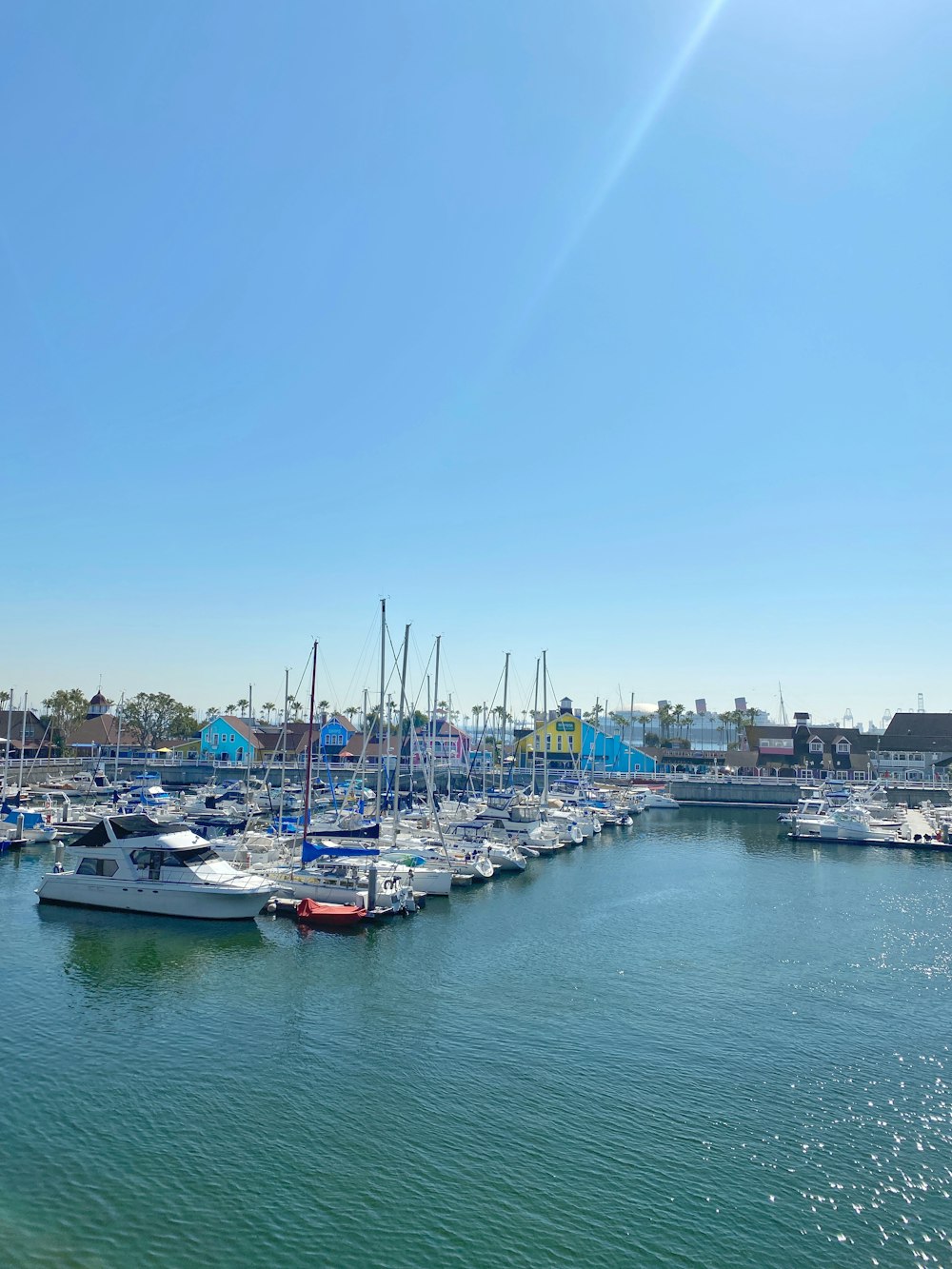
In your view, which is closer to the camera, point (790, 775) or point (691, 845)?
point (691, 845)

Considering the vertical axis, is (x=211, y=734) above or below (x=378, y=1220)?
above

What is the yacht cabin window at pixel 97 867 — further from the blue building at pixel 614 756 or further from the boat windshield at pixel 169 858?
the blue building at pixel 614 756

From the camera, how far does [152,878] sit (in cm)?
4650

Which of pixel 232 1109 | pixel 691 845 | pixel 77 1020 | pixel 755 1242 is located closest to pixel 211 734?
pixel 691 845

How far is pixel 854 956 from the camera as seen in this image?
43.7 m

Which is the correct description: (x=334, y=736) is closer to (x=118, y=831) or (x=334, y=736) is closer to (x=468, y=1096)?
(x=118, y=831)

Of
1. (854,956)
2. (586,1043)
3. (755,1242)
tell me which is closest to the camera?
(755,1242)

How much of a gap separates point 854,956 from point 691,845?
4091cm

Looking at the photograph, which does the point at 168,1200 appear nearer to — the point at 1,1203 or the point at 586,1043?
the point at 1,1203

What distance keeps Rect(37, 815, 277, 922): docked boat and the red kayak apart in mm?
2080

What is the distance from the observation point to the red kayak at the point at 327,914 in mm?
45250

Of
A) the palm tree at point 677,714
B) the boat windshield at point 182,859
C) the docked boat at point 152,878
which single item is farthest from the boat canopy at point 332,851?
the palm tree at point 677,714

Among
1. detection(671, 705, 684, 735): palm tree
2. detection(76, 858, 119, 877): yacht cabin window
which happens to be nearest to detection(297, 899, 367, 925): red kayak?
detection(76, 858, 119, 877): yacht cabin window

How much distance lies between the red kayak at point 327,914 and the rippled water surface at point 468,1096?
151 centimetres
